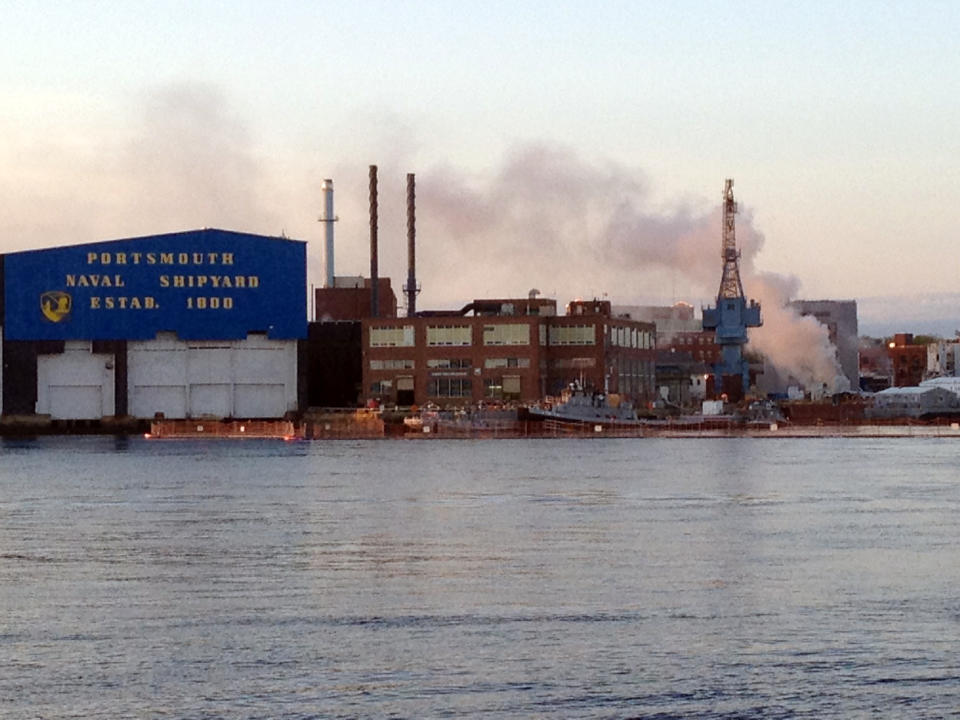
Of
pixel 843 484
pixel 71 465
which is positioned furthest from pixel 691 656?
pixel 71 465

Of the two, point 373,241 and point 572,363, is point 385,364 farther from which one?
point 373,241

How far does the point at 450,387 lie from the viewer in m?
164

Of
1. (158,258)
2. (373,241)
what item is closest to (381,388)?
(158,258)

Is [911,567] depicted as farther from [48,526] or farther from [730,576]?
[48,526]

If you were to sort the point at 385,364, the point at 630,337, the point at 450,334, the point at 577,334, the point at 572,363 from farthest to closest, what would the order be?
the point at 630,337 → the point at 572,363 → the point at 577,334 → the point at 385,364 → the point at 450,334

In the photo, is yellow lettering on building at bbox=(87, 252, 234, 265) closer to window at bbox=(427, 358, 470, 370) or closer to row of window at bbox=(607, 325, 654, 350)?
window at bbox=(427, 358, 470, 370)

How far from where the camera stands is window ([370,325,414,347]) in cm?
16312

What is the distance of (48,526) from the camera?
210 feet

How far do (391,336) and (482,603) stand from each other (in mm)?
123613

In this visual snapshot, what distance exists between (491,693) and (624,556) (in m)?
20.5

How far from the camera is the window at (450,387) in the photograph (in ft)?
538

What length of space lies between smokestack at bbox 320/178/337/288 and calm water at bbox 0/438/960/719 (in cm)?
10394

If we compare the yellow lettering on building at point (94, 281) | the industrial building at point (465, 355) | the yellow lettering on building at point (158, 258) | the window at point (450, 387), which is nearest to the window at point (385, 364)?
the industrial building at point (465, 355)

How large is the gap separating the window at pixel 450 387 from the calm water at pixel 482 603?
3169 inches
